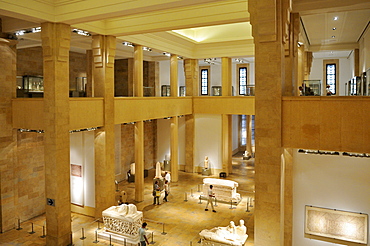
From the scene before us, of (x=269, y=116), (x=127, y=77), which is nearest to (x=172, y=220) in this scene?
(x=269, y=116)

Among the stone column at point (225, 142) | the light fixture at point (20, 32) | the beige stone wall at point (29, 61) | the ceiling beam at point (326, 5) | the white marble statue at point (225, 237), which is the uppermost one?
the ceiling beam at point (326, 5)

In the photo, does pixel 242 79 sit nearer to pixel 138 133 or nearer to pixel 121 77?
pixel 121 77

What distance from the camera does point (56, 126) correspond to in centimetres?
1118

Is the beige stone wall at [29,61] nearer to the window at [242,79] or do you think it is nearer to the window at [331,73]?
the window at [242,79]

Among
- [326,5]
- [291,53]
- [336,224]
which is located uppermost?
[326,5]

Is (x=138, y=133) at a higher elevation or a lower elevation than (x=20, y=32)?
lower

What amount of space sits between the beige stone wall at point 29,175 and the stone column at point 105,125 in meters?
2.77

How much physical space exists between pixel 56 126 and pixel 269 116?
24.5 ft

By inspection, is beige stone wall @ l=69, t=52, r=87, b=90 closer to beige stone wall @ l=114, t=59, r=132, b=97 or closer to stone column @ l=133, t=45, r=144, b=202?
beige stone wall @ l=114, t=59, r=132, b=97

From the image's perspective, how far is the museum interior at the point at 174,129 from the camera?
26.6ft

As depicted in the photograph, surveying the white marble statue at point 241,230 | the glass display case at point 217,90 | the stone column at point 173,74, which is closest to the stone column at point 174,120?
the stone column at point 173,74

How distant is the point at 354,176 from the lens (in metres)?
9.97

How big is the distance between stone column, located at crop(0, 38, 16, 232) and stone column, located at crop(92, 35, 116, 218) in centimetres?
332

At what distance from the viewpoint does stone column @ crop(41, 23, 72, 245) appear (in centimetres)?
1114
